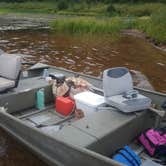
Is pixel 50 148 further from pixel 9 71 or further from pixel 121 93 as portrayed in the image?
pixel 9 71

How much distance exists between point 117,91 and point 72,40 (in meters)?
11.1

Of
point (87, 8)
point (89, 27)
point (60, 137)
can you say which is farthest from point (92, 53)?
point (87, 8)

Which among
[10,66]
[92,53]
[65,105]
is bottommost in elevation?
[92,53]

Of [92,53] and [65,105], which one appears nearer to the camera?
[65,105]

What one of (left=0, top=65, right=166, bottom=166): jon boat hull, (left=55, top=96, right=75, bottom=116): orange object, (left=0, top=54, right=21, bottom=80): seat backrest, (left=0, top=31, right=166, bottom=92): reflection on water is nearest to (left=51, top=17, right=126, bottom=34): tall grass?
(left=0, top=31, right=166, bottom=92): reflection on water

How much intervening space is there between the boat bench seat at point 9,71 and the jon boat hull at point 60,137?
0.59ft

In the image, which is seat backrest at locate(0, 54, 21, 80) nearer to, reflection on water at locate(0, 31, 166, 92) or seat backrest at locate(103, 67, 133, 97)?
seat backrest at locate(103, 67, 133, 97)

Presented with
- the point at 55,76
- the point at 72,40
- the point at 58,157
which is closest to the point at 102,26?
the point at 72,40

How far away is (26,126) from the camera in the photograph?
3760 mm

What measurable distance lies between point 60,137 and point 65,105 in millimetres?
1383

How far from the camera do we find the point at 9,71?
16.7 feet

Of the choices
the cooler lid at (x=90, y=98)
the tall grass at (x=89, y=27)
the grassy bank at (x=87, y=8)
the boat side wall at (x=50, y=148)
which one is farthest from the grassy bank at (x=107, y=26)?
the grassy bank at (x=87, y=8)

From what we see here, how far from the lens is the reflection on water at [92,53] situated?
9.71 metres

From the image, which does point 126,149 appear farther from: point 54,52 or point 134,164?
point 54,52
